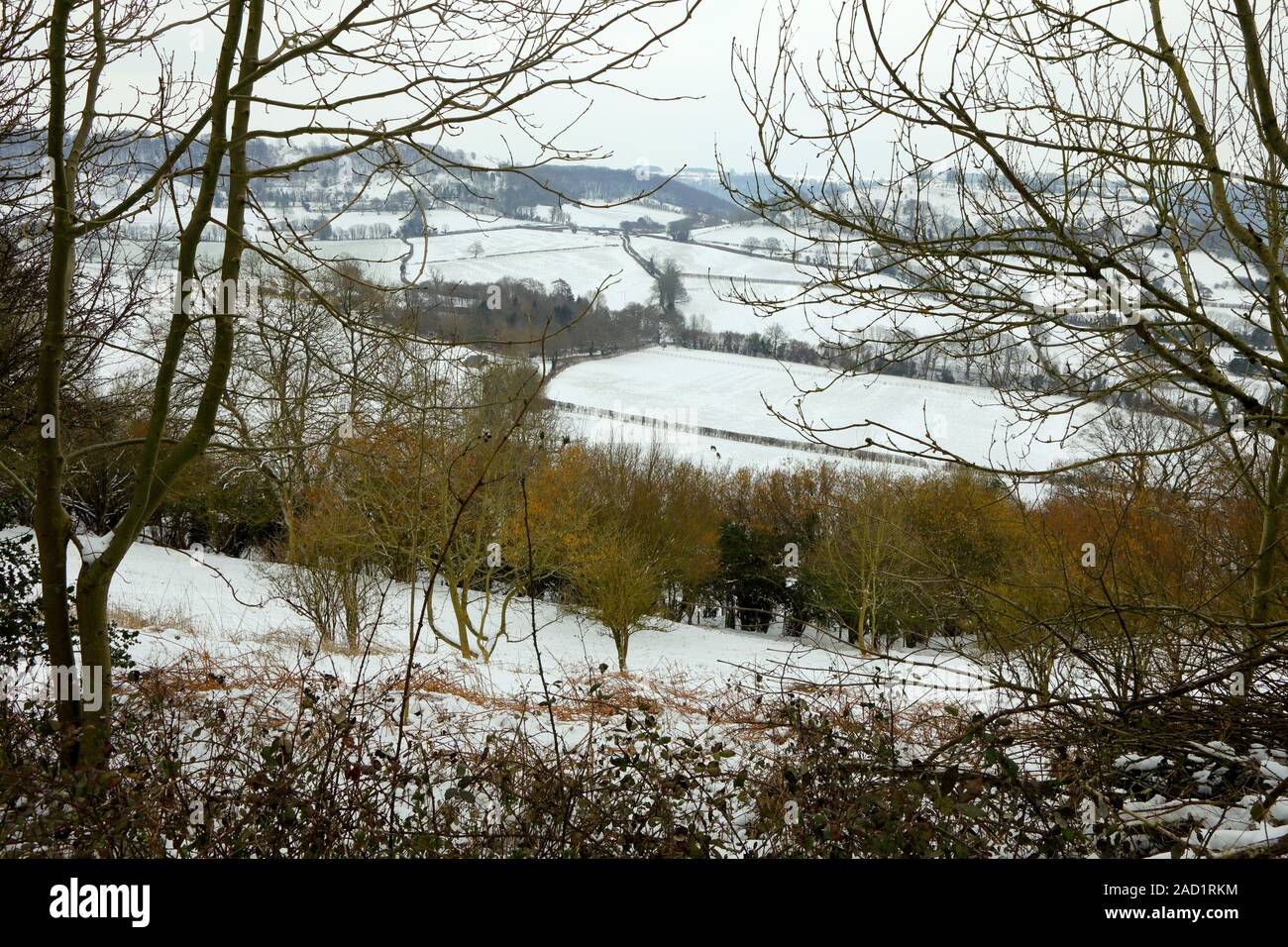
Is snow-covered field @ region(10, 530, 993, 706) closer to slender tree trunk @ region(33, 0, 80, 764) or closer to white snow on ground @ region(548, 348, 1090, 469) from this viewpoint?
slender tree trunk @ region(33, 0, 80, 764)

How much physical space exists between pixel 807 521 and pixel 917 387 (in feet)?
57.6

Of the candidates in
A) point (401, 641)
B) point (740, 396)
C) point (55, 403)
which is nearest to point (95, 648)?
point (55, 403)

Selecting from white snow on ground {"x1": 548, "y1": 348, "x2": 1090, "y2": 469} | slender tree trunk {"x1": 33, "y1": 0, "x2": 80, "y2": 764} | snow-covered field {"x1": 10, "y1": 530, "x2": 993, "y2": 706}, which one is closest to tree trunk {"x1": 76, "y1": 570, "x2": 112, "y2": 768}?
slender tree trunk {"x1": 33, "y1": 0, "x2": 80, "y2": 764}

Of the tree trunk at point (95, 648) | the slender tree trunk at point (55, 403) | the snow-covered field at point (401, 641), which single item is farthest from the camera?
the snow-covered field at point (401, 641)

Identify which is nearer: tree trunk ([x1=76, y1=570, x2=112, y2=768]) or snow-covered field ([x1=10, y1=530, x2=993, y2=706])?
tree trunk ([x1=76, y1=570, x2=112, y2=768])

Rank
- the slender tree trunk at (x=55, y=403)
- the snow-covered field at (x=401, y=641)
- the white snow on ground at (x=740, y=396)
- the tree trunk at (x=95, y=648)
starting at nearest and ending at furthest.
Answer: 1. the slender tree trunk at (x=55, y=403)
2. the tree trunk at (x=95, y=648)
3. the snow-covered field at (x=401, y=641)
4. the white snow on ground at (x=740, y=396)

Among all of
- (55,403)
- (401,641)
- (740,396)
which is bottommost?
(401,641)

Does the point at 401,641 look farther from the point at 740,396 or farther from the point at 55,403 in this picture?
the point at 740,396

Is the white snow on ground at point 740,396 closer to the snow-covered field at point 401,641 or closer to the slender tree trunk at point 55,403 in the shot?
the snow-covered field at point 401,641

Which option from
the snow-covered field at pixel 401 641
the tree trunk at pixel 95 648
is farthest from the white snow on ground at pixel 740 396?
the tree trunk at pixel 95 648

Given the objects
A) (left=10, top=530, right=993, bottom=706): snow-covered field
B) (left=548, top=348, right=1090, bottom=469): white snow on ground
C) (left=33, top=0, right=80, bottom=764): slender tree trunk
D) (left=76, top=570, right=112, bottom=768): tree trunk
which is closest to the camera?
(left=33, top=0, right=80, bottom=764): slender tree trunk
